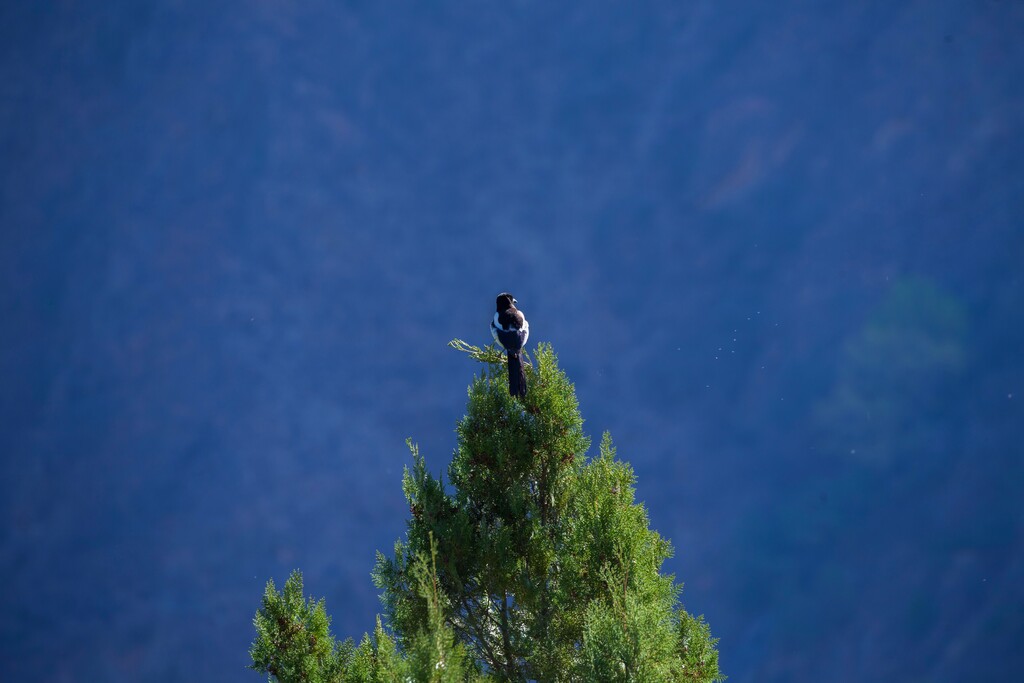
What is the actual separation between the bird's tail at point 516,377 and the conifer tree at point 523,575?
0.10 m

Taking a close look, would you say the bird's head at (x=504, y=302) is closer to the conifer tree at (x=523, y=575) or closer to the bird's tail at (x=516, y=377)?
the conifer tree at (x=523, y=575)

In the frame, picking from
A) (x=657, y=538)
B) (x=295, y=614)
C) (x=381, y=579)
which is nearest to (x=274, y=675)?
(x=295, y=614)

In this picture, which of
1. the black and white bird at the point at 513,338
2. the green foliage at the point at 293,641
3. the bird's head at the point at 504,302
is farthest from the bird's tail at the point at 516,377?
the green foliage at the point at 293,641

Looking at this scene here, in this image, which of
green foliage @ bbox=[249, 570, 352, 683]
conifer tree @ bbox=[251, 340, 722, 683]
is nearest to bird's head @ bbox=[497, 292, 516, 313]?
conifer tree @ bbox=[251, 340, 722, 683]

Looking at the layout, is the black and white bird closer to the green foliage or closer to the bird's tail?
the bird's tail

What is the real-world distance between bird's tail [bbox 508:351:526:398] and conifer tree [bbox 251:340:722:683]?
0.32 ft

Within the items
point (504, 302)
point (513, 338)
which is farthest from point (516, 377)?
point (504, 302)

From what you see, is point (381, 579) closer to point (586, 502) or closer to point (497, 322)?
point (586, 502)

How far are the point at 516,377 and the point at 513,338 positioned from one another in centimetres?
52

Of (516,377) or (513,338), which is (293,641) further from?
(513,338)

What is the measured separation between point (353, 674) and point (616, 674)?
64.5 inches

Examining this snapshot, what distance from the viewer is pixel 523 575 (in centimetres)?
570

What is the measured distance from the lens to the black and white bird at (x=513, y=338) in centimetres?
609

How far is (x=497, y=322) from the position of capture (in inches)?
267
